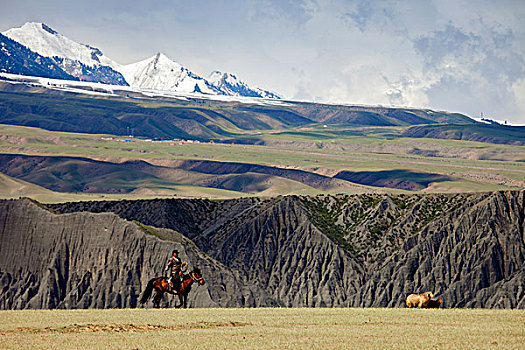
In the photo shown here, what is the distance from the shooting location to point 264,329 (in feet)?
126

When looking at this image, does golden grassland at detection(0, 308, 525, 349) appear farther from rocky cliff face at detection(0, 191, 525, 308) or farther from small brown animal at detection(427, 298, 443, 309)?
rocky cliff face at detection(0, 191, 525, 308)

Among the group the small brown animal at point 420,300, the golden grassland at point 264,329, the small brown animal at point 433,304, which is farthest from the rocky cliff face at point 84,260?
the golden grassland at point 264,329

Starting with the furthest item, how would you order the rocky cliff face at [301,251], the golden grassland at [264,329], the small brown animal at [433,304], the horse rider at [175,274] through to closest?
the rocky cliff face at [301,251] < the horse rider at [175,274] < the small brown animal at [433,304] < the golden grassland at [264,329]

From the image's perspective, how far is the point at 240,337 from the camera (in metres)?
Answer: 36.1

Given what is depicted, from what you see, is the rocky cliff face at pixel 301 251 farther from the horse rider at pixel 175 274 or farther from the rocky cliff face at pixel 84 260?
the horse rider at pixel 175 274

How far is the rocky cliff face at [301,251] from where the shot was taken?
8406cm

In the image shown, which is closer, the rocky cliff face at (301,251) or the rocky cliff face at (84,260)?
the rocky cliff face at (84,260)

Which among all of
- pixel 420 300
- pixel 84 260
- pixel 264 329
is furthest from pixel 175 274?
pixel 84 260

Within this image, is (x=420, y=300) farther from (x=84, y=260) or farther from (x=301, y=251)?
(x=301, y=251)

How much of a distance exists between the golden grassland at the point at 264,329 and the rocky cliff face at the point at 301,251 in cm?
2967

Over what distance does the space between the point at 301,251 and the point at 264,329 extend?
62386 mm

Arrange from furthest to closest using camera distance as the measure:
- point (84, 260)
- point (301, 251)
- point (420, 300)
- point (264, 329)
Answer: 1. point (301, 251)
2. point (84, 260)
3. point (420, 300)
4. point (264, 329)

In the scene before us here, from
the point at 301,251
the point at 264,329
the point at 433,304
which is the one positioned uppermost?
the point at 433,304

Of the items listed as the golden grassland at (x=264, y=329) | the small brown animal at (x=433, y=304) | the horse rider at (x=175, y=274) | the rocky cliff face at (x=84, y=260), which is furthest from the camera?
the rocky cliff face at (x=84, y=260)
